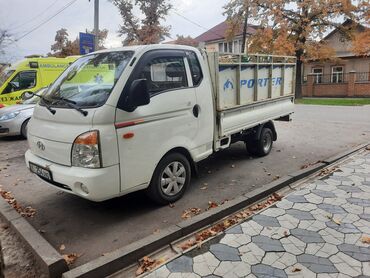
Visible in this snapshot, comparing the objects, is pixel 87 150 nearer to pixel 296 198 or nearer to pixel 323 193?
pixel 296 198

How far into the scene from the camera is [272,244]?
11.8 ft

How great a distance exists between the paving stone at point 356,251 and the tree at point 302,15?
23.1 m

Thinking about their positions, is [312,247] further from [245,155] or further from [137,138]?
[245,155]

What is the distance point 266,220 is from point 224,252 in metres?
0.93

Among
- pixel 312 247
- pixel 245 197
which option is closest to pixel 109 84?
pixel 245 197

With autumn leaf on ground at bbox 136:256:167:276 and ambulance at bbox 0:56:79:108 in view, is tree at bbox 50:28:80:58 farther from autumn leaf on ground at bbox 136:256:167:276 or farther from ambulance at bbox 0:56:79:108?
autumn leaf on ground at bbox 136:256:167:276

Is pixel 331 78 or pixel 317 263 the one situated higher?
pixel 331 78

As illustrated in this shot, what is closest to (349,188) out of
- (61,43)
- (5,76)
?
(5,76)

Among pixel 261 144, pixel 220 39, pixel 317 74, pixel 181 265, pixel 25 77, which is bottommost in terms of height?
pixel 181 265

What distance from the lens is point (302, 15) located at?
2417 centimetres

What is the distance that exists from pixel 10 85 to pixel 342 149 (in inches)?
428

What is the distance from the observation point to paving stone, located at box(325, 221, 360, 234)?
381 centimetres

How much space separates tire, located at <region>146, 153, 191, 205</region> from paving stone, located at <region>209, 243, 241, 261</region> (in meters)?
1.09

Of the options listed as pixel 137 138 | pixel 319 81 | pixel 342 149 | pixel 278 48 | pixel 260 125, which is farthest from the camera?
pixel 319 81
